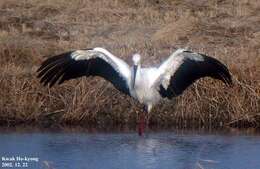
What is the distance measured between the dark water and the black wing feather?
731mm

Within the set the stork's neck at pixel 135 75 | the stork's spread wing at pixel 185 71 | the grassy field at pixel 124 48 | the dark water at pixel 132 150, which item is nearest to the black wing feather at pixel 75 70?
the stork's neck at pixel 135 75

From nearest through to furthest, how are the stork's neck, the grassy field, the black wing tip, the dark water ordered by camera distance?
1. the dark water
2. the black wing tip
3. the stork's neck
4. the grassy field

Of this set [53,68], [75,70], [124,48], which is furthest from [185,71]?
[124,48]

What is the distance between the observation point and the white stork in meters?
13.1

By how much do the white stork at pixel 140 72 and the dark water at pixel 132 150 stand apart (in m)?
0.41

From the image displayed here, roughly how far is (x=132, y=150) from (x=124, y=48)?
13.6ft

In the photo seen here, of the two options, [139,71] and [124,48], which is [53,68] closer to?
[139,71]

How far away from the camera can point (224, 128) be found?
1442 centimetres

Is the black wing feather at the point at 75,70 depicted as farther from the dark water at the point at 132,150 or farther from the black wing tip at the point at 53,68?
the dark water at the point at 132,150

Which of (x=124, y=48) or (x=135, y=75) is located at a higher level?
(x=124, y=48)

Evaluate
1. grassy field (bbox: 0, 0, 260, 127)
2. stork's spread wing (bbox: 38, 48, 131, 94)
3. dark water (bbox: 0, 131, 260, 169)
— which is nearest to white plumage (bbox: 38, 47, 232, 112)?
stork's spread wing (bbox: 38, 48, 131, 94)

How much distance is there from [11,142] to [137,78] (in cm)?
171

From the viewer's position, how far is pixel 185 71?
13.4m

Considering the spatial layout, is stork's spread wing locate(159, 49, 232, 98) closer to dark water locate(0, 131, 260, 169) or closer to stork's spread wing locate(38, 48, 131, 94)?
stork's spread wing locate(38, 48, 131, 94)
